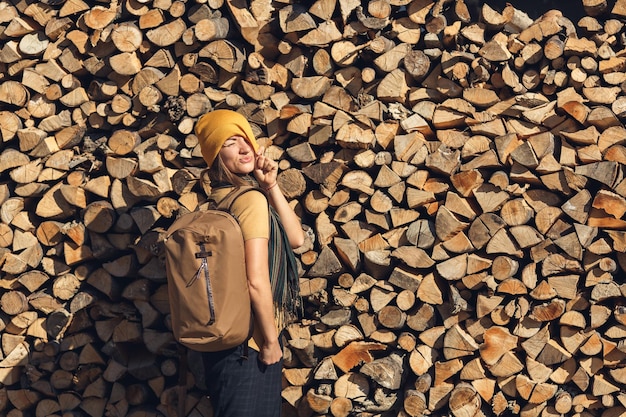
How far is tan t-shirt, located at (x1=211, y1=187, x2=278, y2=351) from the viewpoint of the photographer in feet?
11.2

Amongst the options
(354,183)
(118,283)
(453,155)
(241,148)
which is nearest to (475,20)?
(453,155)

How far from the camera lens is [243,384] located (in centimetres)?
351

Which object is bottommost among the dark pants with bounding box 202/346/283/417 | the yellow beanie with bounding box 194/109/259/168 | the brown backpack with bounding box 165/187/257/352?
the dark pants with bounding box 202/346/283/417

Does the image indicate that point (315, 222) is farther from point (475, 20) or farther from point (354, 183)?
point (475, 20)

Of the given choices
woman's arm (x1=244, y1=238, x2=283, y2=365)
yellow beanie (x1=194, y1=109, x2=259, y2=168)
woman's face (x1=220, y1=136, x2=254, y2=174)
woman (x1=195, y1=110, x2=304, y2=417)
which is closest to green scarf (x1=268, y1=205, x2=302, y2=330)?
woman (x1=195, y1=110, x2=304, y2=417)

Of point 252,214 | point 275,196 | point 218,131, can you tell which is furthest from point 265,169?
point 252,214

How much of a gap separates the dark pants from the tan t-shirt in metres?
0.08

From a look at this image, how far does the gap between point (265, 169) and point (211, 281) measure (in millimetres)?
633

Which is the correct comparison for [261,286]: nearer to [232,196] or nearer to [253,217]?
[253,217]

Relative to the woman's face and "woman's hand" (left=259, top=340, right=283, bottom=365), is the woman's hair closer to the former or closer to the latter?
the woman's face

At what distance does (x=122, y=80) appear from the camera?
14.6ft

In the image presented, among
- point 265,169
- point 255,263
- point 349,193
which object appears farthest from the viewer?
point 349,193

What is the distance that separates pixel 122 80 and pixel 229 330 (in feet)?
5.63

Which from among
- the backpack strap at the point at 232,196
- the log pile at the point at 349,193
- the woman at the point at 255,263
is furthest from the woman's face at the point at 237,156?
the log pile at the point at 349,193
